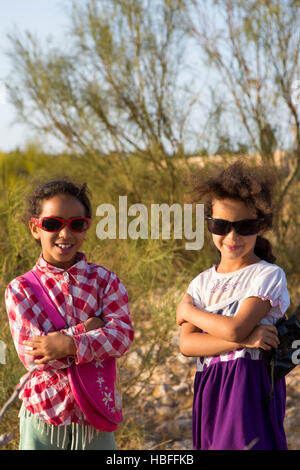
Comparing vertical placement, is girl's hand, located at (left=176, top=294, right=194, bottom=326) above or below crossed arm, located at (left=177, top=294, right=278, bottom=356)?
above

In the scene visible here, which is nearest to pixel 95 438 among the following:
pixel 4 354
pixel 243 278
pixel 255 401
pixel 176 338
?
pixel 255 401

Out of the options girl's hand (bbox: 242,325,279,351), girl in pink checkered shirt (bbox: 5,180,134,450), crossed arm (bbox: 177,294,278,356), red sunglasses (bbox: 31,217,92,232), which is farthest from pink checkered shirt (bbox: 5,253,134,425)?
girl's hand (bbox: 242,325,279,351)

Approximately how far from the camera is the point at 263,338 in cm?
202

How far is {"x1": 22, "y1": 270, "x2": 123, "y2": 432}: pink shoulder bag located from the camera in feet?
6.70

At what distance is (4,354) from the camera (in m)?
3.24

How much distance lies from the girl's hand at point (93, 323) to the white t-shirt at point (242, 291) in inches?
14.3

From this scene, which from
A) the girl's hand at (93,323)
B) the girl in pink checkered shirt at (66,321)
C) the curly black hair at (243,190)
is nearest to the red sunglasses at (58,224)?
the girl in pink checkered shirt at (66,321)

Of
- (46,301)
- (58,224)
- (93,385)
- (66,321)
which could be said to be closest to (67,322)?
(66,321)

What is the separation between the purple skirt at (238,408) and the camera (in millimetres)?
1984

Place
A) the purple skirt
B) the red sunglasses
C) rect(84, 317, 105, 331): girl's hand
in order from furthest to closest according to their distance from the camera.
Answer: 1. the red sunglasses
2. rect(84, 317, 105, 331): girl's hand
3. the purple skirt

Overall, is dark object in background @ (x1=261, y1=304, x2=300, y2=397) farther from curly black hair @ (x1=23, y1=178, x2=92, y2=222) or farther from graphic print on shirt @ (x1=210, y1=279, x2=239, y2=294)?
curly black hair @ (x1=23, y1=178, x2=92, y2=222)

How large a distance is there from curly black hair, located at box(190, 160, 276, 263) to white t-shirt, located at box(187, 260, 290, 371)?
0.54 feet

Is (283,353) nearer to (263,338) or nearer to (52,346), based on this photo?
(263,338)
